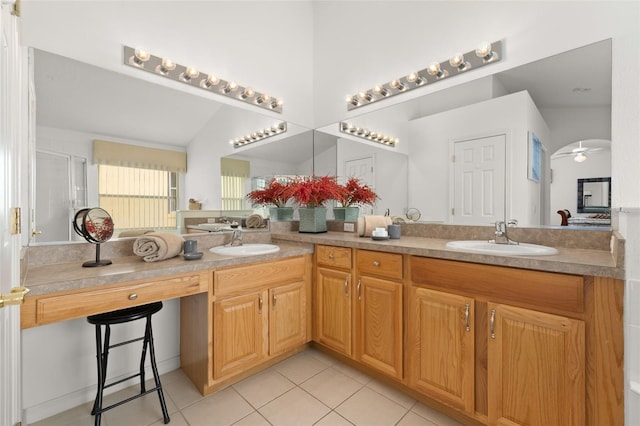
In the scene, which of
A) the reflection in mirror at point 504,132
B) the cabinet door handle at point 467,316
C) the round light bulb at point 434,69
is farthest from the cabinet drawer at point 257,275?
the round light bulb at point 434,69

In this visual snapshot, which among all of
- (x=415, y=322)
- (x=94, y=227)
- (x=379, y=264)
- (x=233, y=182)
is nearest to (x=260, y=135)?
(x=233, y=182)

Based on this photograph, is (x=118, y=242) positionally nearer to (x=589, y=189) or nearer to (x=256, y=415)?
(x=256, y=415)

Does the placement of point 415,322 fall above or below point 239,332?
above

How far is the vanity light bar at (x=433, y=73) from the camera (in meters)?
1.86

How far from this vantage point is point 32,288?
45.0 inches

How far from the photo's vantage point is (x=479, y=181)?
1.92 m

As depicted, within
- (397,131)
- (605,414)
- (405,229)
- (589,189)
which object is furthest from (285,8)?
(605,414)

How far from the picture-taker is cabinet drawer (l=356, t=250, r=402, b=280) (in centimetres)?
172

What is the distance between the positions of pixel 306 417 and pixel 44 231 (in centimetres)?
172

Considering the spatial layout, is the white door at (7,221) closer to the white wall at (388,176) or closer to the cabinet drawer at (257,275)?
the cabinet drawer at (257,275)

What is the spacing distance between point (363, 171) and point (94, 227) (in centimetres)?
195

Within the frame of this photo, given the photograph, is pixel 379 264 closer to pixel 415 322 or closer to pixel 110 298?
pixel 415 322

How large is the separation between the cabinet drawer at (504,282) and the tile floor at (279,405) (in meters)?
0.73

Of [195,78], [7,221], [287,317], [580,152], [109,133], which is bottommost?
[287,317]
